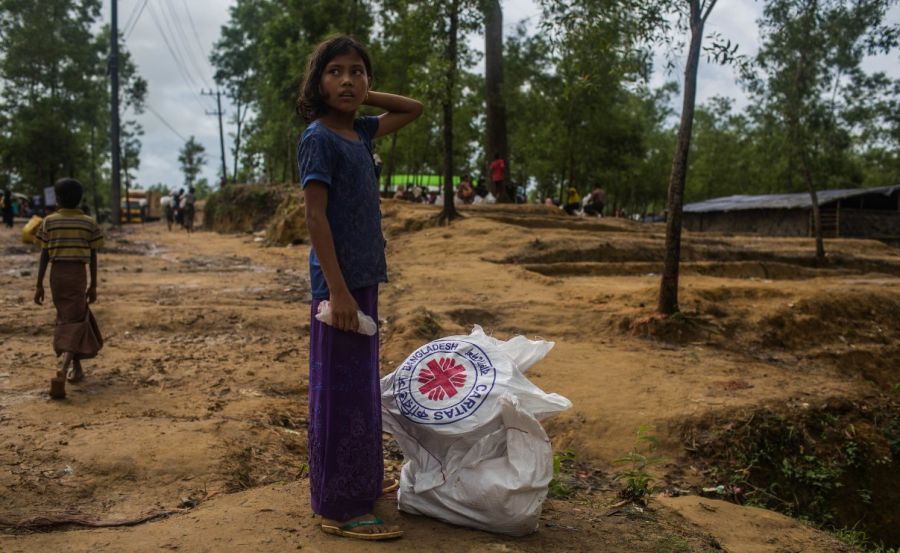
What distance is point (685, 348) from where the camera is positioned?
6934mm

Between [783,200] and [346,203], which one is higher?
[783,200]

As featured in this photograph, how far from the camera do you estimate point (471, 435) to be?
8.52 feet

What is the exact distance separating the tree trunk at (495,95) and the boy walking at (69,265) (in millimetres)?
15442

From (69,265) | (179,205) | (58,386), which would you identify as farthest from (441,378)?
(179,205)

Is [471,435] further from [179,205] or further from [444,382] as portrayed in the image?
[179,205]

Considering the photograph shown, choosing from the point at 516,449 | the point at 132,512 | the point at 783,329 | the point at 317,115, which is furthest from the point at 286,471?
the point at 783,329

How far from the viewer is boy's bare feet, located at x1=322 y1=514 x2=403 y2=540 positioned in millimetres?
2490

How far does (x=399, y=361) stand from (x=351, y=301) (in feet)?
11.7

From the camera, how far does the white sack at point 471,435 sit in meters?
2.54

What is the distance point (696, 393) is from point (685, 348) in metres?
1.44

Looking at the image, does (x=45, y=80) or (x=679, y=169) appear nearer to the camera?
(x=679, y=169)

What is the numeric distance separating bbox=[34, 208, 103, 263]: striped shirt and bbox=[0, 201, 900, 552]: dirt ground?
3.05 ft

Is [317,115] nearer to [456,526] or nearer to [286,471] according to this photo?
[456,526]

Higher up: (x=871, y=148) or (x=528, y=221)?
(x=871, y=148)
